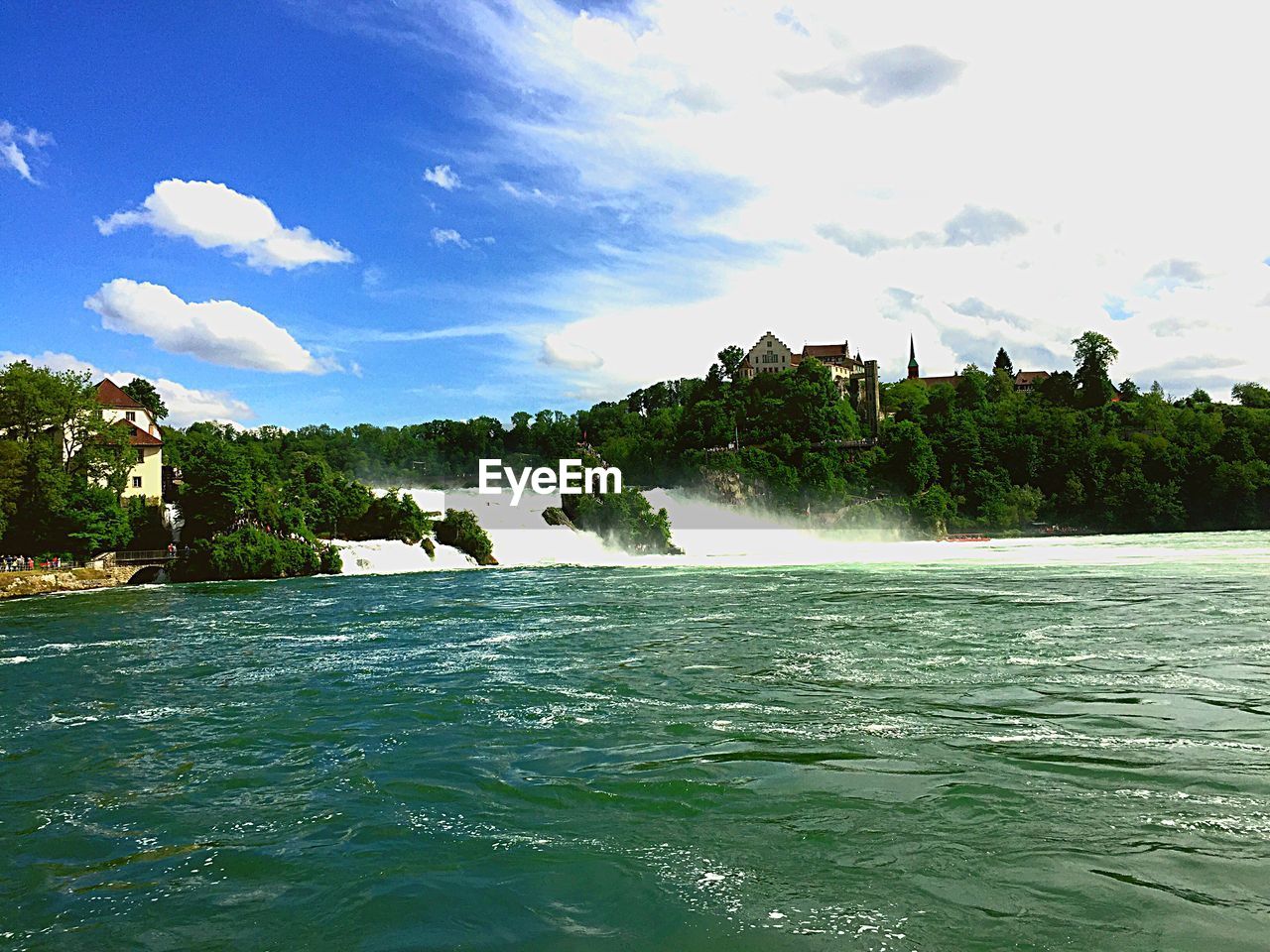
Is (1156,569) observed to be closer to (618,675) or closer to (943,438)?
(618,675)

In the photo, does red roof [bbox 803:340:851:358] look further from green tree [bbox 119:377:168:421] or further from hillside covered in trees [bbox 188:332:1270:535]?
green tree [bbox 119:377:168:421]

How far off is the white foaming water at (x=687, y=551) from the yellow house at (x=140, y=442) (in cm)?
1567

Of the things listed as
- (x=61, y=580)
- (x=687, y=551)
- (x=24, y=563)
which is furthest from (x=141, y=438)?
(x=687, y=551)

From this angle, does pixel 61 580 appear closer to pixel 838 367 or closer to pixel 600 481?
pixel 600 481

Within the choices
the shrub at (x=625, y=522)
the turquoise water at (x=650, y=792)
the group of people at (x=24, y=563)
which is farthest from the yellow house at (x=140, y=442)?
the turquoise water at (x=650, y=792)

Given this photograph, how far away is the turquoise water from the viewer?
6.11 meters

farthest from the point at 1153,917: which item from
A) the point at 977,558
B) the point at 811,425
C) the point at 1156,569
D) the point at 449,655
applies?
the point at 811,425

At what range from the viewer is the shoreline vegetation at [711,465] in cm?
4253

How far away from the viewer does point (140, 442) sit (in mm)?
54000

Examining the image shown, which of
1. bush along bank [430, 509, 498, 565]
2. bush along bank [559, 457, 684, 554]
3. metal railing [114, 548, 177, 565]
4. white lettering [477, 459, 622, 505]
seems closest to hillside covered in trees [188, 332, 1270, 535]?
white lettering [477, 459, 622, 505]

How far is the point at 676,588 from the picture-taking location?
32281mm

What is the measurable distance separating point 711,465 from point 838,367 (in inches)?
1652

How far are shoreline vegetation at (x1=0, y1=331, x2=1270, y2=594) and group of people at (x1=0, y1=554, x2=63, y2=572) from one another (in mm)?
1097

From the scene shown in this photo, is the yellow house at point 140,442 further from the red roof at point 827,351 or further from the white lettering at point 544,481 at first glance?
the red roof at point 827,351
